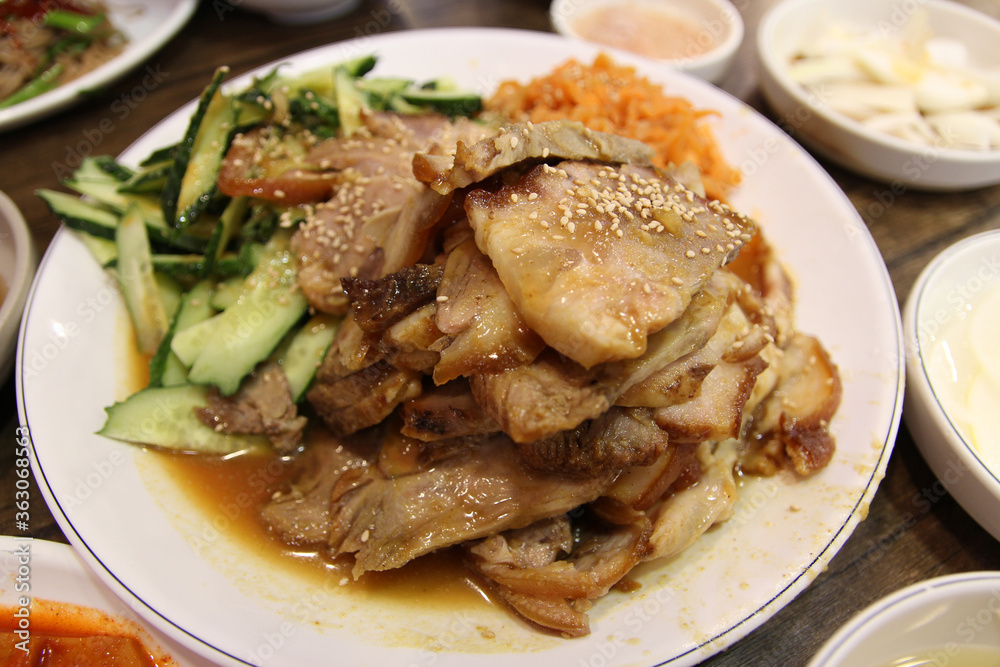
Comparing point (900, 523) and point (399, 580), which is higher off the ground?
point (399, 580)

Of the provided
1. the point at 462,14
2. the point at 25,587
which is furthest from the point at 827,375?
the point at 462,14

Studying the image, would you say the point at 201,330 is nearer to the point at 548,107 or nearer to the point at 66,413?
the point at 66,413

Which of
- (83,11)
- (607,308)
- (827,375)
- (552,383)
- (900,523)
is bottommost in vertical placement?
(900,523)

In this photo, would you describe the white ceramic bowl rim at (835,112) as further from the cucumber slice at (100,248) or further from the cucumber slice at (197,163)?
the cucumber slice at (100,248)

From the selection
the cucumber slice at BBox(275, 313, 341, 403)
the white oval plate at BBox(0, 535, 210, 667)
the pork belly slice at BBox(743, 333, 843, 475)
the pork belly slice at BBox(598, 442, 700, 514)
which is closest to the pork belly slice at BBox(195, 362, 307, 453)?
the cucumber slice at BBox(275, 313, 341, 403)

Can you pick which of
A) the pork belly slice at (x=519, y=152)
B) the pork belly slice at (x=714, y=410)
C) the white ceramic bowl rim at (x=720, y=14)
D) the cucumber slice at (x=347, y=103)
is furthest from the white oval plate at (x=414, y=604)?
the white ceramic bowl rim at (x=720, y=14)

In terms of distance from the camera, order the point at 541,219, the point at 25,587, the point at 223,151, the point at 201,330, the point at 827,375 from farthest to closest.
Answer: the point at 223,151 < the point at 201,330 < the point at 827,375 < the point at 25,587 < the point at 541,219

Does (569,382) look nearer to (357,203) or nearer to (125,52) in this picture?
(357,203)
